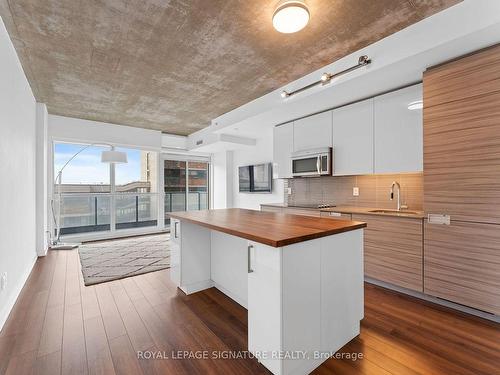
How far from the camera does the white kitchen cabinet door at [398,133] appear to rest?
2.66m

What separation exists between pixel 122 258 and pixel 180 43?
131 inches

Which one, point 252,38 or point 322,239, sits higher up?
point 252,38

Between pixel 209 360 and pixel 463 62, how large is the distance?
3162 millimetres

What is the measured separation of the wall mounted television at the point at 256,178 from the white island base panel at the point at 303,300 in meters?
3.66

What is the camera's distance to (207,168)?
7.55 meters

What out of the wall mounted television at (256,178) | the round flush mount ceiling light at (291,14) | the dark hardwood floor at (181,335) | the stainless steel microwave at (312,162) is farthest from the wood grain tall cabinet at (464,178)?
the wall mounted television at (256,178)

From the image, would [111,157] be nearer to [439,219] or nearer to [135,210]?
[135,210]

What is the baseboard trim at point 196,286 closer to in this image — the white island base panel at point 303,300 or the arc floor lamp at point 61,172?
the white island base panel at point 303,300

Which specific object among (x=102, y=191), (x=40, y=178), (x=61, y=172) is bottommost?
(x=102, y=191)

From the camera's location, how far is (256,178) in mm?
5797

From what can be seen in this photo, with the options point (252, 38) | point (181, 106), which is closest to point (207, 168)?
point (181, 106)

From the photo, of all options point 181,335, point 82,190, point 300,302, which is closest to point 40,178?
point 82,190

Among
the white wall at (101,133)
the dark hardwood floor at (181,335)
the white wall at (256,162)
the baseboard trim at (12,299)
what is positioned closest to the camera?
the dark hardwood floor at (181,335)

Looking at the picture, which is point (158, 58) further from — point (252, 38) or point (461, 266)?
point (461, 266)
